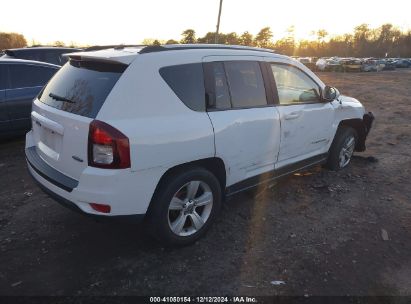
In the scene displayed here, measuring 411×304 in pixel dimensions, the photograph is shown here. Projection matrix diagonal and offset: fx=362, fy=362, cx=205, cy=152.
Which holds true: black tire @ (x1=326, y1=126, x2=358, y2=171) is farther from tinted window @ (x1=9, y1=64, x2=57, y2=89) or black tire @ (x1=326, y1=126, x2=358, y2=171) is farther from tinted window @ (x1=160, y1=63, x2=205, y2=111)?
tinted window @ (x1=9, y1=64, x2=57, y2=89)

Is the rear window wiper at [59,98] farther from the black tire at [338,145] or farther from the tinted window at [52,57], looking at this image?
the tinted window at [52,57]

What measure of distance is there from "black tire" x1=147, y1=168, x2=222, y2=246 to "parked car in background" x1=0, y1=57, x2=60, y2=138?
4.15 meters

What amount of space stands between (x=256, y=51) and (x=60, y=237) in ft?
9.60

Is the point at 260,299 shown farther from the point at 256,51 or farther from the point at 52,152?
the point at 256,51

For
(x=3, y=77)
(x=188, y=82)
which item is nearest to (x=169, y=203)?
(x=188, y=82)

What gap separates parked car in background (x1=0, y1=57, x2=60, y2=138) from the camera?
20.0 feet

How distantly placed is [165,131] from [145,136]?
0.20 meters

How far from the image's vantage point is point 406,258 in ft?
11.7

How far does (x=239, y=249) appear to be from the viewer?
3.62 meters

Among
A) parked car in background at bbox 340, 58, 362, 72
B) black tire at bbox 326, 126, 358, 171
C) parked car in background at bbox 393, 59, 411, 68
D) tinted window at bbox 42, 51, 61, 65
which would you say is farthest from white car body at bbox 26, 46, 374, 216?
parked car in background at bbox 393, 59, 411, 68

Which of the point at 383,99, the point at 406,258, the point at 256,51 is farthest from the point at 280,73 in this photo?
the point at 383,99

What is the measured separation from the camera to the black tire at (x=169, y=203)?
3195mm

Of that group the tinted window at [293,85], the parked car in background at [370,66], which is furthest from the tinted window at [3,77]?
the parked car in background at [370,66]

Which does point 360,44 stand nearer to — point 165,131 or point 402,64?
point 402,64
